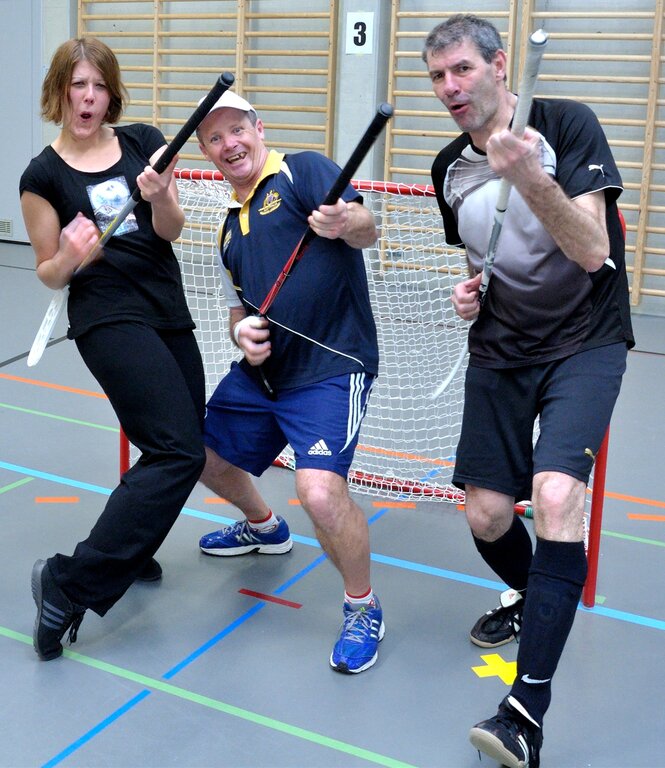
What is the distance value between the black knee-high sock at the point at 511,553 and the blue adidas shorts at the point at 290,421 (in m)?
0.42

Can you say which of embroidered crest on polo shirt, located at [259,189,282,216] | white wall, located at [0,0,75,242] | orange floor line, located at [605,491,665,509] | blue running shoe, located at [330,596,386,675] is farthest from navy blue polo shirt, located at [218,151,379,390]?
white wall, located at [0,0,75,242]

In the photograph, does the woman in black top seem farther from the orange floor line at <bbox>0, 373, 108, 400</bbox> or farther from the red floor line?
the orange floor line at <bbox>0, 373, 108, 400</bbox>

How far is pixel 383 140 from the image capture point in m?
7.23

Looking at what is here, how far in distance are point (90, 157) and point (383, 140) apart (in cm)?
493

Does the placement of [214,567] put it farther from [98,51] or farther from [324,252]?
[98,51]

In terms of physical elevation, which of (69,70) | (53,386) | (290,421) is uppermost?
(69,70)

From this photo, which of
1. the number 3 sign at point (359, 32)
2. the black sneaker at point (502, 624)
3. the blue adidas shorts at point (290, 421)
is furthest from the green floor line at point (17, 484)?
the number 3 sign at point (359, 32)

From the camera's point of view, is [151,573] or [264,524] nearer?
[151,573]

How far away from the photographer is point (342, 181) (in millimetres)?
2174

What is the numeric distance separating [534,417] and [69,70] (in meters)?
1.52

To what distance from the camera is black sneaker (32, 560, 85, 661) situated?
2.38 metres

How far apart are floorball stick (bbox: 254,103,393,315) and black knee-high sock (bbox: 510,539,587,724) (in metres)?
0.92

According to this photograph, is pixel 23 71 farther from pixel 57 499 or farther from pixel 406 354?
pixel 57 499

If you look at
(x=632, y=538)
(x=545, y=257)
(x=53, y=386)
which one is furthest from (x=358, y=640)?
(x=53, y=386)
